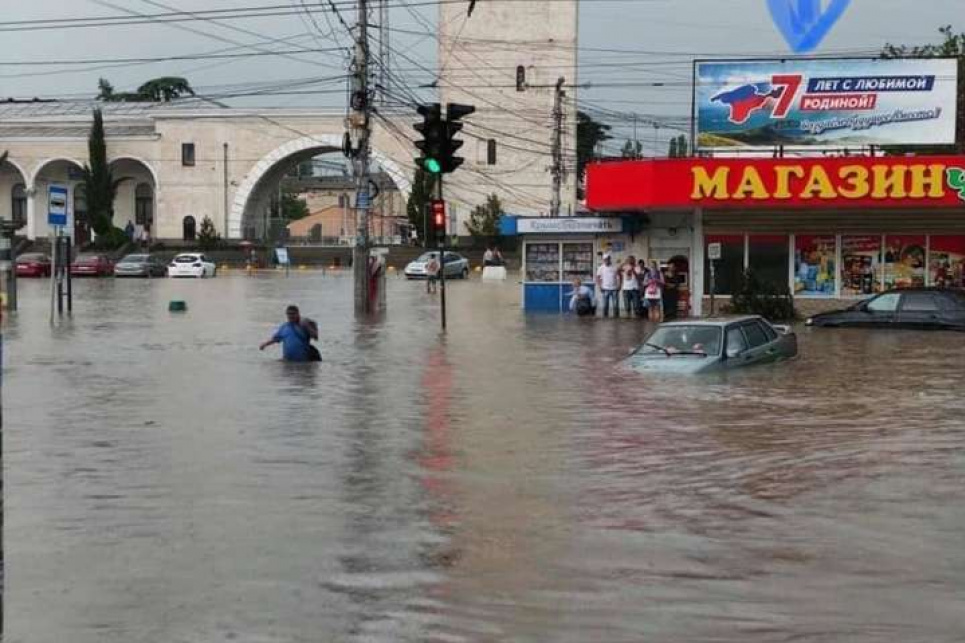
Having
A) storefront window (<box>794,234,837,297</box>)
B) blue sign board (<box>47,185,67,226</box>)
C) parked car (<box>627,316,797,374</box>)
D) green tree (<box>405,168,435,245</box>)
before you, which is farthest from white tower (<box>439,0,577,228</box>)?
parked car (<box>627,316,797,374</box>)

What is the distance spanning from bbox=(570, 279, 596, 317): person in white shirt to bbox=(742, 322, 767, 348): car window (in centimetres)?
1505

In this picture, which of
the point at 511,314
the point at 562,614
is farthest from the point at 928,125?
the point at 562,614

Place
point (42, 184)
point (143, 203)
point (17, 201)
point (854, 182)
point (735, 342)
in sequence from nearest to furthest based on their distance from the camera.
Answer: point (735, 342), point (854, 182), point (42, 184), point (17, 201), point (143, 203)

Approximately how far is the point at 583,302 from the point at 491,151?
56128 millimetres

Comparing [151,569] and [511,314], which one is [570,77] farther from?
[151,569]

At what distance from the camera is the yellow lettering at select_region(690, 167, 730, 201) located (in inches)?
1330

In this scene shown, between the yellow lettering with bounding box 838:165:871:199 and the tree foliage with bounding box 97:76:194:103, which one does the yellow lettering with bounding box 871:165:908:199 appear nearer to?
the yellow lettering with bounding box 838:165:871:199

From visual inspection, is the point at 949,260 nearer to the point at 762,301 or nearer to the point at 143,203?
the point at 762,301

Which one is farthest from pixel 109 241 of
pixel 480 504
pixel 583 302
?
pixel 480 504

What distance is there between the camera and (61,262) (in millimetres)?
36500

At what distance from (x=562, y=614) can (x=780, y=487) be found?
4.27 meters

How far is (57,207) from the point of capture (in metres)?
32.0

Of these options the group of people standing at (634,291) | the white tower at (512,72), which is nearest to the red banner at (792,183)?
the group of people standing at (634,291)

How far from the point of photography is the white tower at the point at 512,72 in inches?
3440
